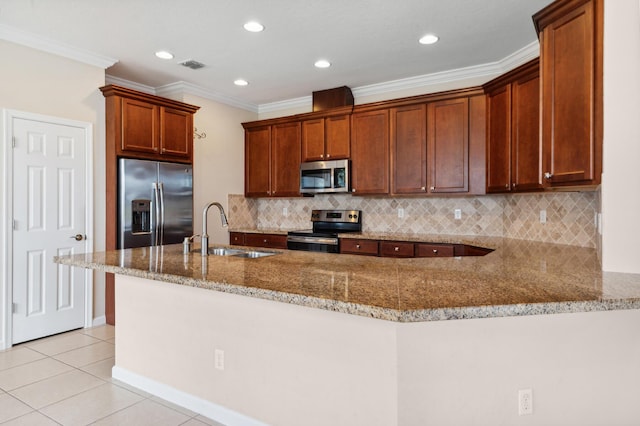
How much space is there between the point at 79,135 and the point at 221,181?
1800mm

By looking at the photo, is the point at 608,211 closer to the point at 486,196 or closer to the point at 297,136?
the point at 486,196

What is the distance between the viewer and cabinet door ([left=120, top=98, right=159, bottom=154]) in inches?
155

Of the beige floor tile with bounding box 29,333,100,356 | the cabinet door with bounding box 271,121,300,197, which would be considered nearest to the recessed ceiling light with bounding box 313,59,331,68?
the cabinet door with bounding box 271,121,300,197

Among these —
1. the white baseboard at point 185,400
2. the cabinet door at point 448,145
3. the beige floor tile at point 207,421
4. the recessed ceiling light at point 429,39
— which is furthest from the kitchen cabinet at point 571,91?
the beige floor tile at point 207,421

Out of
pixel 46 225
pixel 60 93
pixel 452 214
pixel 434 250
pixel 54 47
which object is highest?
pixel 54 47

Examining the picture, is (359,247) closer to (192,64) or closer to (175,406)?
(175,406)

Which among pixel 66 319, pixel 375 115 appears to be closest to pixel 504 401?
pixel 375 115

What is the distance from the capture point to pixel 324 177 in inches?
191

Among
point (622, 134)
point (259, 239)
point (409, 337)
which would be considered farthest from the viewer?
point (259, 239)

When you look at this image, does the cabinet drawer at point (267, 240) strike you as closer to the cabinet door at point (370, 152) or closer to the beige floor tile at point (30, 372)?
the cabinet door at point (370, 152)

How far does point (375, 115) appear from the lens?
14.7ft

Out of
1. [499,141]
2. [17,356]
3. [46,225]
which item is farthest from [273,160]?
[17,356]

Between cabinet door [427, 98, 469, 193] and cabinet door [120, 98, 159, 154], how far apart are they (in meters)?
2.95

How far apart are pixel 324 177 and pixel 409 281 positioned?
10.9ft
